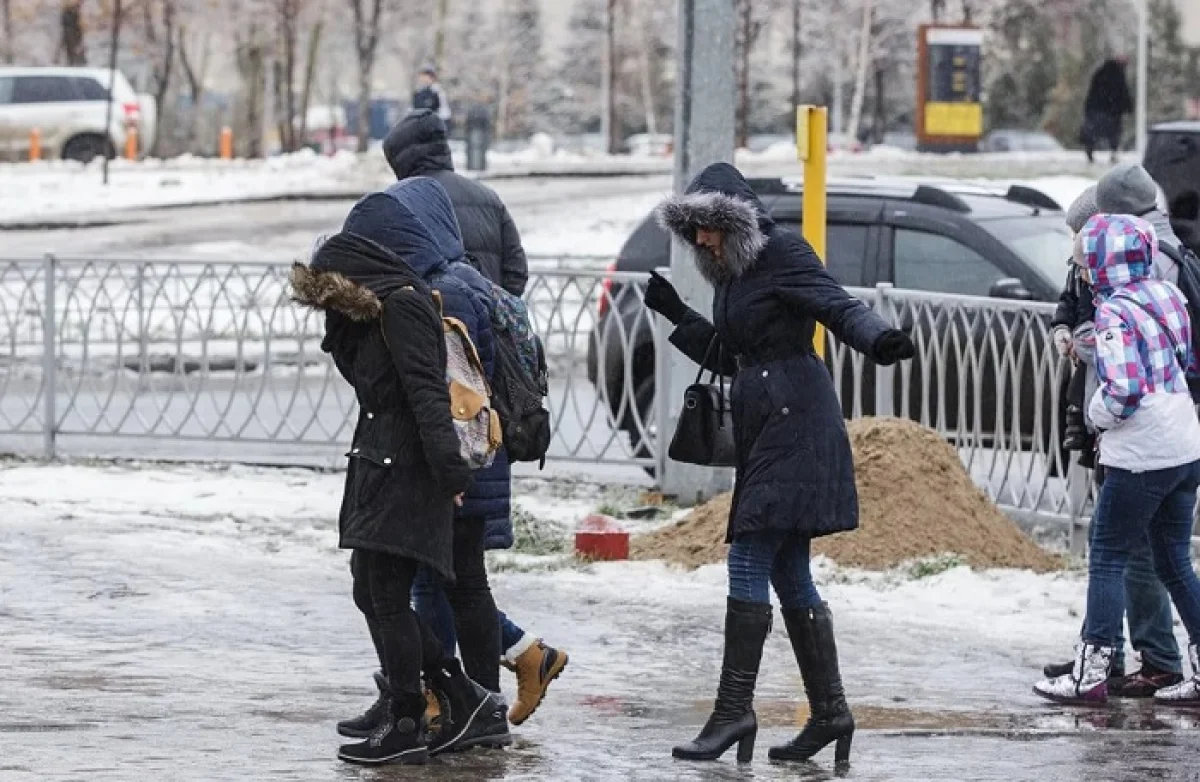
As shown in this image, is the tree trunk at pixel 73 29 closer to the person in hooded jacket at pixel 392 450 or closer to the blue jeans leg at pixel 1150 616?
the blue jeans leg at pixel 1150 616

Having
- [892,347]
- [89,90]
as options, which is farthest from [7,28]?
[892,347]

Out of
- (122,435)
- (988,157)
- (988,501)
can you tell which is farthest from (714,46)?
(988,157)

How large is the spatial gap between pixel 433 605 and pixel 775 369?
50.1 inches

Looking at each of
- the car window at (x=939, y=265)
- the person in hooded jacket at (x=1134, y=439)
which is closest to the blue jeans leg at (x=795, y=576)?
the person in hooded jacket at (x=1134, y=439)

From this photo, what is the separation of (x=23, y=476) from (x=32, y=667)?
5160 millimetres

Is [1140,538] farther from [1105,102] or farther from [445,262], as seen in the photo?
[1105,102]

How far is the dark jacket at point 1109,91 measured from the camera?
3688cm

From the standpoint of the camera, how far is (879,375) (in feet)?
40.3

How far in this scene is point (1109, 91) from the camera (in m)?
37.0

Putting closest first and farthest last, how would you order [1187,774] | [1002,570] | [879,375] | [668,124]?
[1187,774] < [1002,570] < [879,375] < [668,124]

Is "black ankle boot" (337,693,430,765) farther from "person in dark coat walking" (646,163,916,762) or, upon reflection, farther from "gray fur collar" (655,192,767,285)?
"gray fur collar" (655,192,767,285)

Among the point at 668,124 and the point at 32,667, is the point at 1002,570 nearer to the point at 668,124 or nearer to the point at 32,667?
Answer: the point at 32,667

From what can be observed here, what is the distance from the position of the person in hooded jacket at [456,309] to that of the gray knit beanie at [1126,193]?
2167 millimetres

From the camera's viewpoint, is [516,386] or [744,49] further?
[744,49]
